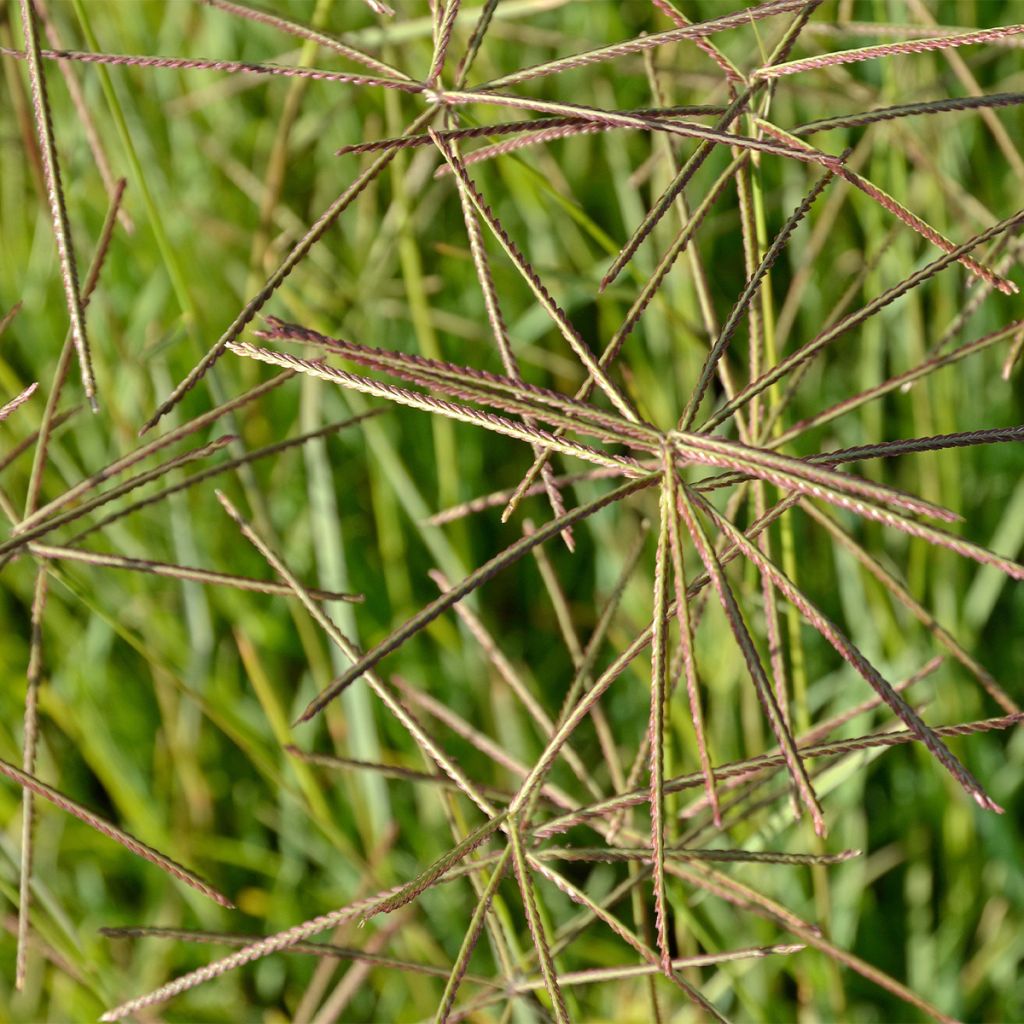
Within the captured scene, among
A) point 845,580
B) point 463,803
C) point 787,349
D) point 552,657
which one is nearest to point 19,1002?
point 463,803

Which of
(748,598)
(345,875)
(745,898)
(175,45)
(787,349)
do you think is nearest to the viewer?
(745,898)

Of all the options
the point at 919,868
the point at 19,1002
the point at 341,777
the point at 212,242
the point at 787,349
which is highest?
the point at 212,242

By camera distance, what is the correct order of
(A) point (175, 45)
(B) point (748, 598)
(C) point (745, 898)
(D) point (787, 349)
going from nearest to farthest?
1. (C) point (745, 898)
2. (B) point (748, 598)
3. (D) point (787, 349)
4. (A) point (175, 45)

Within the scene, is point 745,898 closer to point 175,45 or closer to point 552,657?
point 552,657

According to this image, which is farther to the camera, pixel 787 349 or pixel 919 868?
pixel 787 349

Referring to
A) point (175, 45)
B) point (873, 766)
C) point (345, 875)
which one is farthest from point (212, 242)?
point (873, 766)

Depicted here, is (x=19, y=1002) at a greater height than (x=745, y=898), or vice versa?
(x=745, y=898)
